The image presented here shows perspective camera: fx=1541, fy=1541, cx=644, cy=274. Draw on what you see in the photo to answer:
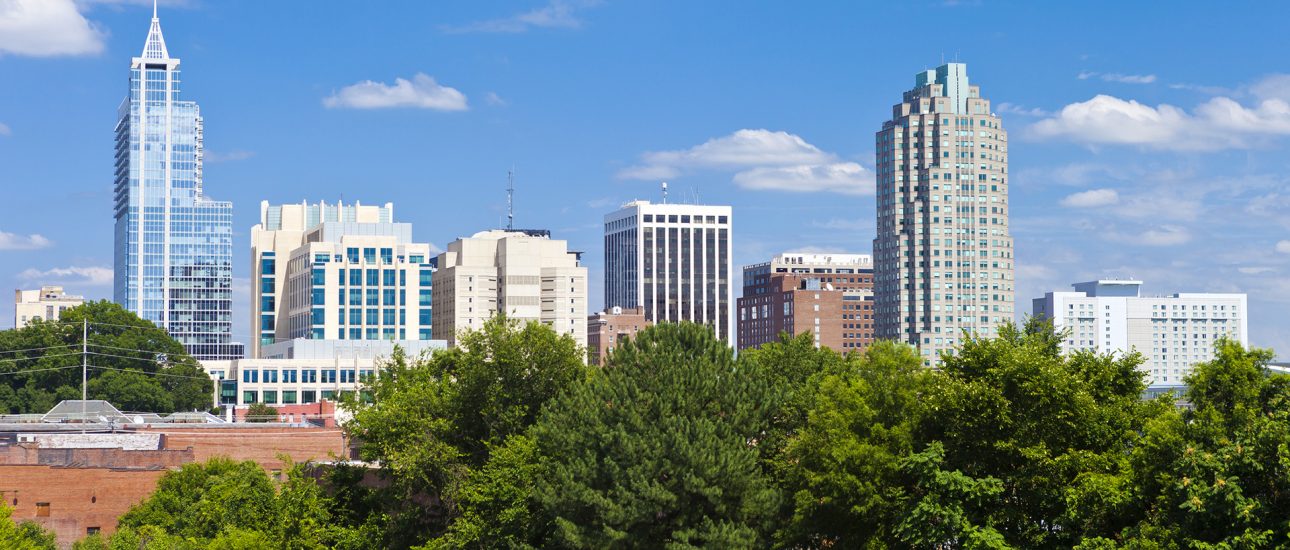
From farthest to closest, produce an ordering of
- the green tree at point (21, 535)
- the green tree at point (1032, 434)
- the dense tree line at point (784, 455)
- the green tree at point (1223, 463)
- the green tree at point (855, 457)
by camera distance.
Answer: the green tree at point (21, 535) < the green tree at point (855, 457) < the green tree at point (1032, 434) < the dense tree line at point (784, 455) < the green tree at point (1223, 463)

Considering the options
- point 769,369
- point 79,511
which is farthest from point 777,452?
point 79,511

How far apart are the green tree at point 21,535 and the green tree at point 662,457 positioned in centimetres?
2569

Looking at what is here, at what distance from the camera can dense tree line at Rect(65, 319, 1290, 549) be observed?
157 ft

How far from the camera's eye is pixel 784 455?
70.1 meters

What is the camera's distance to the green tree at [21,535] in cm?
7312

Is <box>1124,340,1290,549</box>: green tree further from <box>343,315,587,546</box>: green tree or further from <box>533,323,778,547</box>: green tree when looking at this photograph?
<box>343,315,587,546</box>: green tree

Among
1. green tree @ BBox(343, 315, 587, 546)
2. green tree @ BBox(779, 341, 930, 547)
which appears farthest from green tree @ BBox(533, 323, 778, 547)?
green tree @ BBox(343, 315, 587, 546)

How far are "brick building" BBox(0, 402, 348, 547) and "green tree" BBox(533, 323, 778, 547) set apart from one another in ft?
65.6

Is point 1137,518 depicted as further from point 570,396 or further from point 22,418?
point 22,418

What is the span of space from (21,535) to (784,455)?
127ft

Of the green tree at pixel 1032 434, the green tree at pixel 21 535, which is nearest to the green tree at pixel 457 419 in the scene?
the green tree at pixel 21 535

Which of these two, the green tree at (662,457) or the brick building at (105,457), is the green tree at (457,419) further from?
the green tree at (662,457)

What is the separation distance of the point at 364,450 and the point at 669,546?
927 inches

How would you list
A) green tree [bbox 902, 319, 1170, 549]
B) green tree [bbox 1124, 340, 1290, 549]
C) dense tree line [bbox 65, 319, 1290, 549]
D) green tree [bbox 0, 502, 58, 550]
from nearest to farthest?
green tree [bbox 1124, 340, 1290, 549] < dense tree line [bbox 65, 319, 1290, 549] < green tree [bbox 902, 319, 1170, 549] < green tree [bbox 0, 502, 58, 550]
